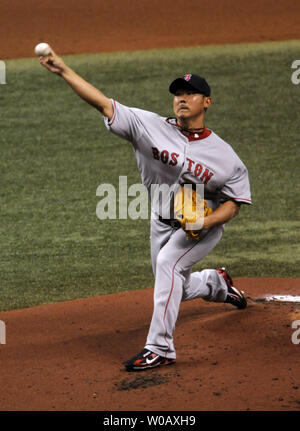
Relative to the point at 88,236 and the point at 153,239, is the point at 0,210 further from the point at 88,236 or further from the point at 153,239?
the point at 153,239

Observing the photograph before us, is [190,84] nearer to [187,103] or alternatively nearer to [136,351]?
[187,103]

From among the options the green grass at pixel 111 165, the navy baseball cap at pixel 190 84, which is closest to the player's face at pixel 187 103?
the navy baseball cap at pixel 190 84

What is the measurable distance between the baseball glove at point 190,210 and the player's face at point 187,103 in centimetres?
41

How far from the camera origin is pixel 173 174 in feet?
15.9

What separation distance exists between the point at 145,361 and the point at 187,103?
4.86ft

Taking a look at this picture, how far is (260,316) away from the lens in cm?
533

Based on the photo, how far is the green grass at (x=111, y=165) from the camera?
7.19m

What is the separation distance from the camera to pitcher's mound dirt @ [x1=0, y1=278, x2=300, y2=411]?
4.16m

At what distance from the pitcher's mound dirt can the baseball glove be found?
2.34 ft

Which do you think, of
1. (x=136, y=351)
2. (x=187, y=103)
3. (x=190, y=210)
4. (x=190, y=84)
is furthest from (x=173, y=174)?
(x=136, y=351)

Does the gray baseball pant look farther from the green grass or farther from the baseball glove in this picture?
the green grass

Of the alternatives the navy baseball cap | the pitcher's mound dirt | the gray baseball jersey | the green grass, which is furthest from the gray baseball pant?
the green grass

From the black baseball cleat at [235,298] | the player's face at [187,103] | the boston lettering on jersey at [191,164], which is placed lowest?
the black baseball cleat at [235,298]

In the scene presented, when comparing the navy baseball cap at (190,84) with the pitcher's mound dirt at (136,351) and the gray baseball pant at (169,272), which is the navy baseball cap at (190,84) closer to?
the gray baseball pant at (169,272)
